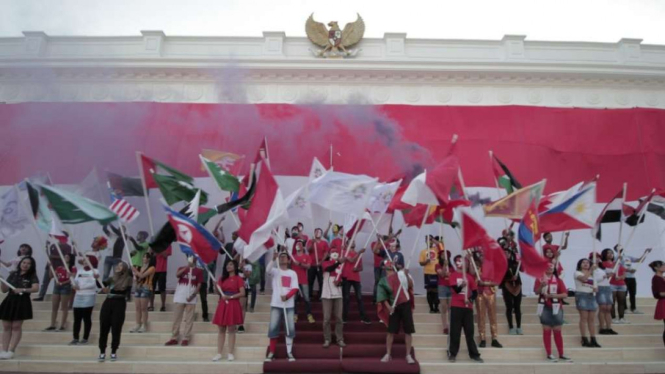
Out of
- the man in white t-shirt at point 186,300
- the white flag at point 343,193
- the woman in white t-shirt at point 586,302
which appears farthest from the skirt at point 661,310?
the man in white t-shirt at point 186,300

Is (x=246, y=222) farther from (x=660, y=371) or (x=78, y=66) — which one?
(x=78, y=66)

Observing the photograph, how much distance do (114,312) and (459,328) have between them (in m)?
5.98

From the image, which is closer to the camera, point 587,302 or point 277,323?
point 277,323

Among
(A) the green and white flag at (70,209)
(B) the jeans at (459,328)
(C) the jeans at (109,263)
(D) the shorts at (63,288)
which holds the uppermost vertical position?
(A) the green and white flag at (70,209)

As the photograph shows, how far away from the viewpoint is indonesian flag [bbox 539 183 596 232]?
7.93 m

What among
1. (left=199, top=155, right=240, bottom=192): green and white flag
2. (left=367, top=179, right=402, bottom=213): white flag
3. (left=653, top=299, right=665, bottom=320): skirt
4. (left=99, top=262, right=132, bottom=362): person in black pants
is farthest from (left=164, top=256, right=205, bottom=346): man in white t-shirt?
(left=653, top=299, right=665, bottom=320): skirt

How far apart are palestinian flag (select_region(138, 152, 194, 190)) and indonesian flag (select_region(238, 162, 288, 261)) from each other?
1986 mm

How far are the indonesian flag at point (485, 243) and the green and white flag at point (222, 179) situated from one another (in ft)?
14.5

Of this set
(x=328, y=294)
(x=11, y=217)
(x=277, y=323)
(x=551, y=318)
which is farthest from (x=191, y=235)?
(x=551, y=318)

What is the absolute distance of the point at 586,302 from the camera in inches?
336

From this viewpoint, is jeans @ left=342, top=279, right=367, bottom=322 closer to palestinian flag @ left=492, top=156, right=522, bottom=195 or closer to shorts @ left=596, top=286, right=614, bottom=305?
palestinian flag @ left=492, top=156, right=522, bottom=195

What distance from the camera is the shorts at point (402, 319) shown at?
767 centimetres

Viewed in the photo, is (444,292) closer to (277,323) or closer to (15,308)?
(277,323)

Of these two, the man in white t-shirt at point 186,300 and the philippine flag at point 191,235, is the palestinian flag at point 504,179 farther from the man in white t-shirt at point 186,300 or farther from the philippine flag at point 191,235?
the man in white t-shirt at point 186,300
